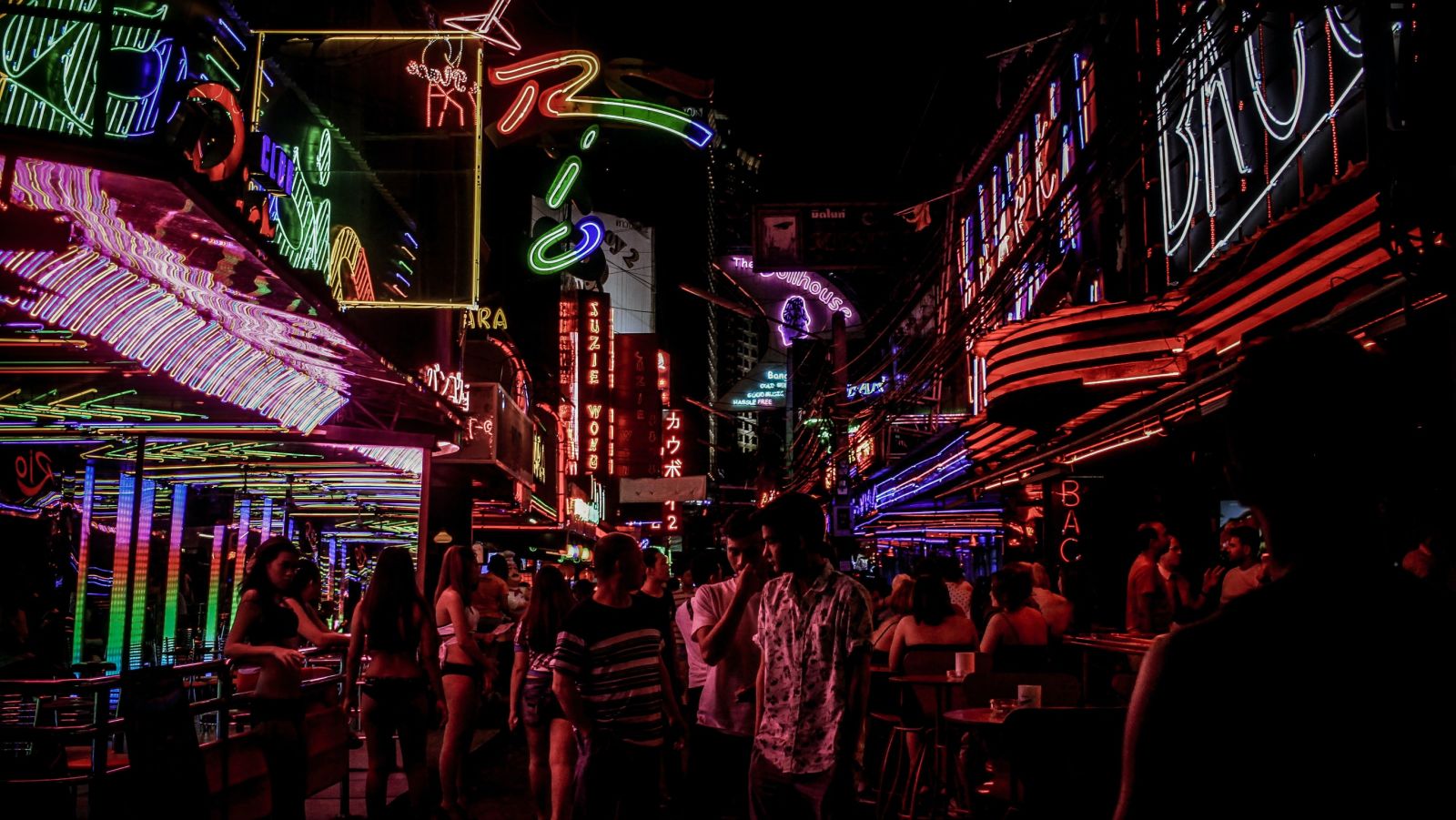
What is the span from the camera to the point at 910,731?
9789 mm

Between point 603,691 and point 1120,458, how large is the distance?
33.5ft

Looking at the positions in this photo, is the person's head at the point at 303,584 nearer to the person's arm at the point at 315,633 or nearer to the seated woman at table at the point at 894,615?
the person's arm at the point at 315,633

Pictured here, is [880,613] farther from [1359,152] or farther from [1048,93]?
[1359,152]

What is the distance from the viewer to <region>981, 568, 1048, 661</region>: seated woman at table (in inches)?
430

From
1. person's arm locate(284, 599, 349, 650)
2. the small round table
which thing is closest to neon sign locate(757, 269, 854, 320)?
person's arm locate(284, 599, 349, 650)

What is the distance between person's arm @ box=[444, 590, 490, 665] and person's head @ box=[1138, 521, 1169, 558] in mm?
8109

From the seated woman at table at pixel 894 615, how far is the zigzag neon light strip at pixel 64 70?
8.34m

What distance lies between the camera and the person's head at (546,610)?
29.3 ft

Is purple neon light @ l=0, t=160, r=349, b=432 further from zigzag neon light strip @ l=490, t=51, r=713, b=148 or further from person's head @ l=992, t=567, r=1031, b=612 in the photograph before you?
zigzag neon light strip @ l=490, t=51, r=713, b=148

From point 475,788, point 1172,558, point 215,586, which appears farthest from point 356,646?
point 1172,558

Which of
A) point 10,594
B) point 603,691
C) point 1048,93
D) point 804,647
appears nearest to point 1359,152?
point 804,647

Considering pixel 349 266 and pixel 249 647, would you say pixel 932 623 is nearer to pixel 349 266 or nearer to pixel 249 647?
pixel 249 647

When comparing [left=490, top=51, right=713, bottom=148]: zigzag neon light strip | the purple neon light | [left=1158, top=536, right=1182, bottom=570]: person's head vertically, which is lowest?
[left=1158, top=536, right=1182, bottom=570]: person's head

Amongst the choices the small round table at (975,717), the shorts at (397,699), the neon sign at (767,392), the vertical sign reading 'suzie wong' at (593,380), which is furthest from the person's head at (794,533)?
the neon sign at (767,392)
